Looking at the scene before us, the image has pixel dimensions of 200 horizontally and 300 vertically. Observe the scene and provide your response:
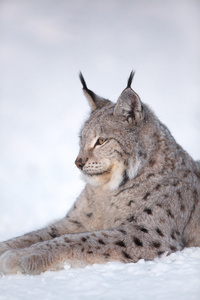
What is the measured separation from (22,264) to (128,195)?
1433 mm

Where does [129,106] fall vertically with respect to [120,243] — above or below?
above

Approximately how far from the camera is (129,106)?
4727 millimetres

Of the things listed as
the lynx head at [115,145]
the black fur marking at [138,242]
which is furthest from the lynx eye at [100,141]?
the black fur marking at [138,242]

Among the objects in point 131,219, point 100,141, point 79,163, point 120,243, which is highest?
point 100,141

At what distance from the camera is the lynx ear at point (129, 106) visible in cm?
466

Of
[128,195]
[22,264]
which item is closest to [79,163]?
[128,195]

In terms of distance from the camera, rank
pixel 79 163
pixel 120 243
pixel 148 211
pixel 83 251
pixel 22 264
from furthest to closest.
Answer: pixel 79 163
pixel 148 211
pixel 120 243
pixel 83 251
pixel 22 264

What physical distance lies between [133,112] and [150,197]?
3.34ft

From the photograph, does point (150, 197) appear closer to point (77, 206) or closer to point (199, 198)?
point (199, 198)

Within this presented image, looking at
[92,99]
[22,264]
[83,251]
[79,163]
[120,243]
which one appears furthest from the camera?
[92,99]

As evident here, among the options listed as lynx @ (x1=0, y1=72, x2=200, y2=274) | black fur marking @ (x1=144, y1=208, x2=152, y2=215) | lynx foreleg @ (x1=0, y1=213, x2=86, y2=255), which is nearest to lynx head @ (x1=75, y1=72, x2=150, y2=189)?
lynx @ (x1=0, y1=72, x2=200, y2=274)

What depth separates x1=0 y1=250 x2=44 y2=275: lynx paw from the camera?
11.9 feet

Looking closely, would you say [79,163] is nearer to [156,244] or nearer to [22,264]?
[156,244]

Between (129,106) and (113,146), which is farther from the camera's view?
(129,106)
